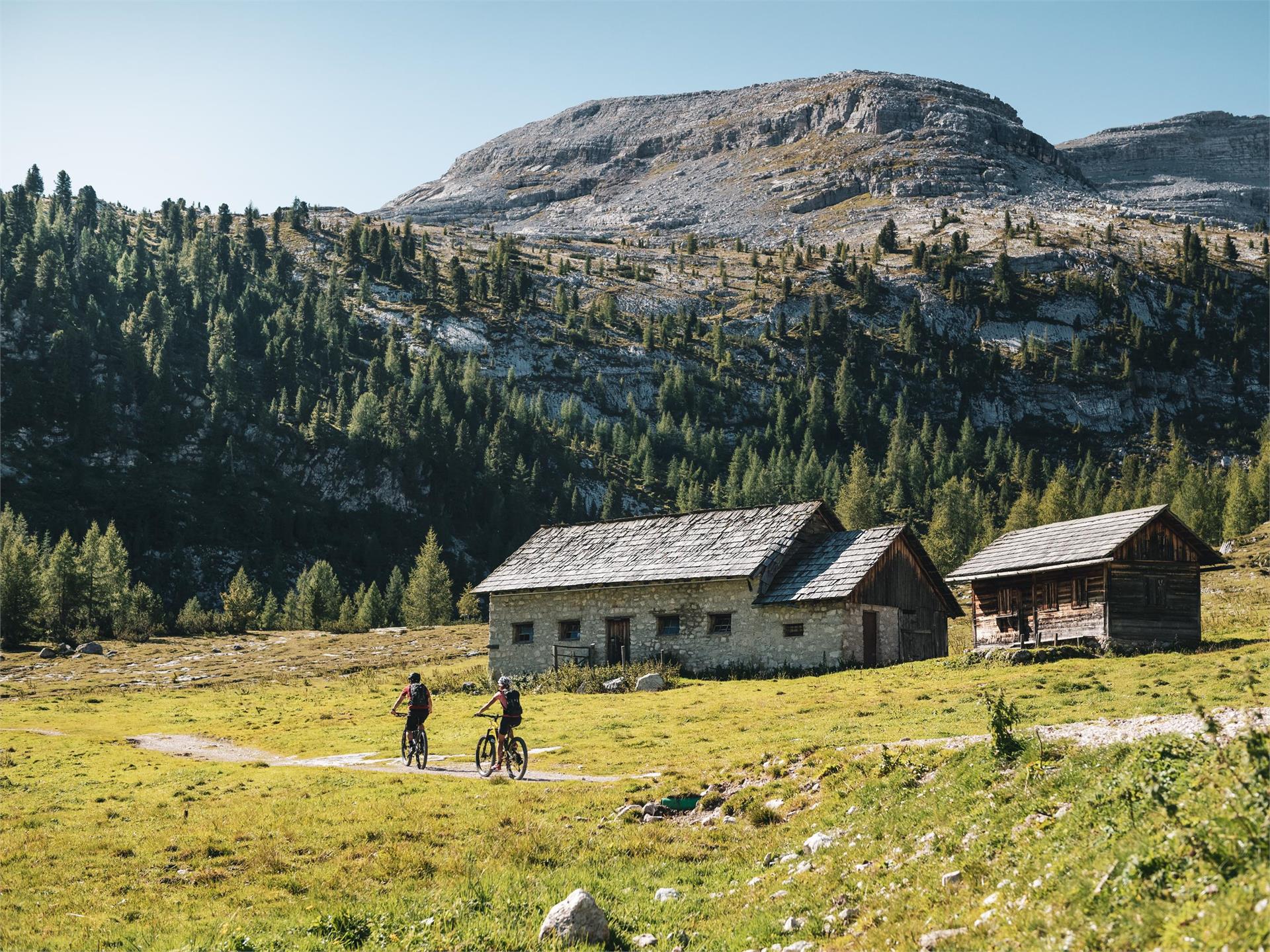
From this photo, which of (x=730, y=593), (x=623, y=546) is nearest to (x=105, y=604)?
(x=623, y=546)

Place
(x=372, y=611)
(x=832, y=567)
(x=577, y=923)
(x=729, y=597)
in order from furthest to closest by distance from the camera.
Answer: (x=372, y=611) → (x=729, y=597) → (x=832, y=567) → (x=577, y=923)

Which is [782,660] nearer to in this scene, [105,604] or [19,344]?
[105,604]

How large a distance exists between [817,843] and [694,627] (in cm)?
3432

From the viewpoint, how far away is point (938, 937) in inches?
439

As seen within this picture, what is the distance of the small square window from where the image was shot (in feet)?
162

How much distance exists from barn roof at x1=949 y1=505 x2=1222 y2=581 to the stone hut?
3.12m

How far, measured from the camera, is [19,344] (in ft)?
585

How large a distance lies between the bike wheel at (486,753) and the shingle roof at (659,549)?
23.6 metres

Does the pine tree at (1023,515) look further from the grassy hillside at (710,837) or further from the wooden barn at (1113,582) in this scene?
the grassy hillside at (710,837)

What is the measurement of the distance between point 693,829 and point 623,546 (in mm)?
37556

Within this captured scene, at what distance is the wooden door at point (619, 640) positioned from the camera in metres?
51.9

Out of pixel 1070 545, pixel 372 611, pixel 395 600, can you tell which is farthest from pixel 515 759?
pixel 395 600

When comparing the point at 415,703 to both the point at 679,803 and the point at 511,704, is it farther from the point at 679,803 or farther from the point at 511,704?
the point at 679,803

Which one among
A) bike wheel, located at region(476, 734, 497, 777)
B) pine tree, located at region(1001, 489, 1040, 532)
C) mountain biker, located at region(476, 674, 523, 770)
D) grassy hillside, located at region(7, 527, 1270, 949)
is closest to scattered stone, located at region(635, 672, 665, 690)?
grassy hillside, located at region(7, 527, 1270, 949)
